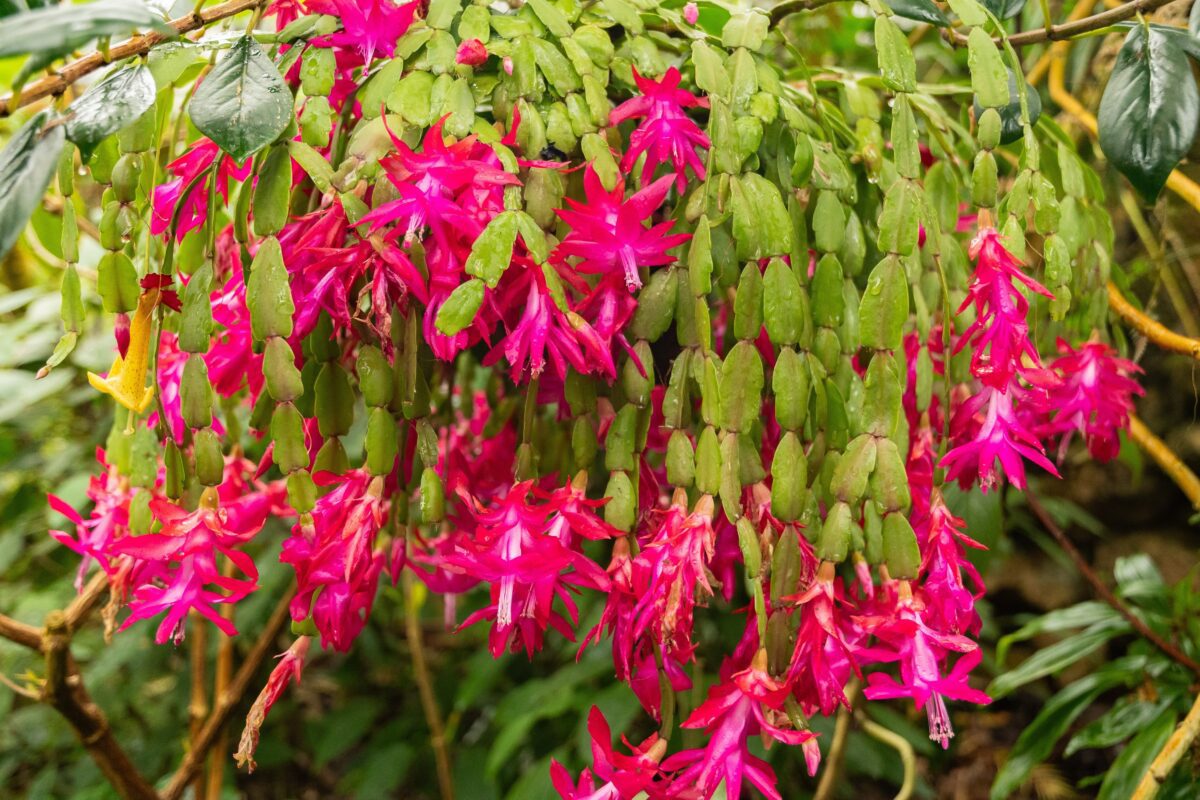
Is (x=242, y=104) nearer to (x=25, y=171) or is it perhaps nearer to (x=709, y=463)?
(x=25, y=171)

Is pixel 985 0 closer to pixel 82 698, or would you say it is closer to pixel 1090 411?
pixel 1090 411

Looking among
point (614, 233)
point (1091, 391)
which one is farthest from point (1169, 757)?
point (614, 233)

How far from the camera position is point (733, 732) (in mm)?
481

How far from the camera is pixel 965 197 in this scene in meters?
0.81

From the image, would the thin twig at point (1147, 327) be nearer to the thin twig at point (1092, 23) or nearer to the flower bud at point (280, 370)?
the thin twig at point (1092, 23)

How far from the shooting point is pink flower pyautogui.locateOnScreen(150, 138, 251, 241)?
55 cm

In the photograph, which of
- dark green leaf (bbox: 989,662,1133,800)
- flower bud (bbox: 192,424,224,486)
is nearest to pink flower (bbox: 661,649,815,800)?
flower bud (bbox: 192,424,224,486)

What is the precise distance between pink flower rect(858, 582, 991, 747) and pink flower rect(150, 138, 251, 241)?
16.9 inches

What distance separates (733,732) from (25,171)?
42 centimetres

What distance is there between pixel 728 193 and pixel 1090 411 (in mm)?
372

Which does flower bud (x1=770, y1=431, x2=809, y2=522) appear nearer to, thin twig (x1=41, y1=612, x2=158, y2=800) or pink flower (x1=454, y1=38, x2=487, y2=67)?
pink flower (x1=454, y1=38, x2=487, y2=67)

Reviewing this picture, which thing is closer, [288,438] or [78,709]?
[288,438]

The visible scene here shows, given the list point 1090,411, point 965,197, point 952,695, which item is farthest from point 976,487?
point 952,695

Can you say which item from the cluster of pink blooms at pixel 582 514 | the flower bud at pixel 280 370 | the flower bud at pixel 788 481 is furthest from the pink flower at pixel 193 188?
the flower bud at pixel 788 481
